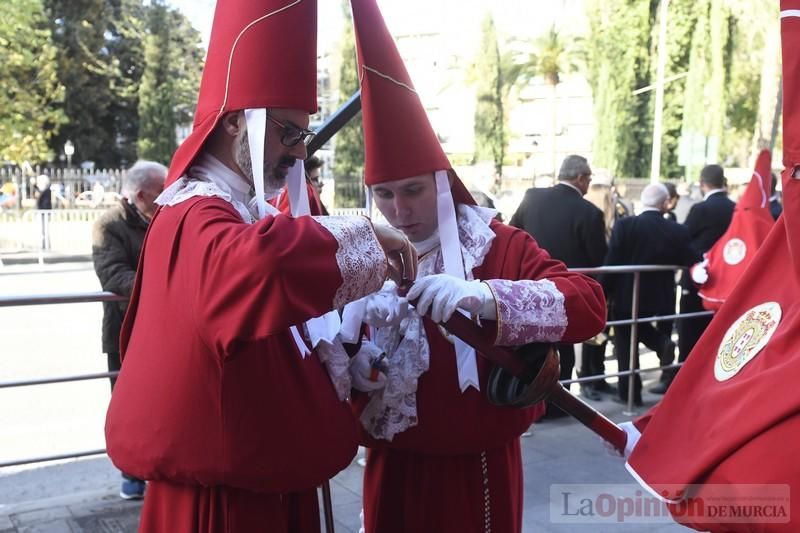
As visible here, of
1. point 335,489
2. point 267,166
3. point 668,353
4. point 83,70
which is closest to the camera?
point 267,166

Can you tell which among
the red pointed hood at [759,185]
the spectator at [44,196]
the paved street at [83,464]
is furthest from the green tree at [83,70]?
the red pointed hood at [759,185]

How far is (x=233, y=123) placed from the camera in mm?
1695

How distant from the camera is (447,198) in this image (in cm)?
217

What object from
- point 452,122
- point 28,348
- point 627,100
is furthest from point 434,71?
point 28,348

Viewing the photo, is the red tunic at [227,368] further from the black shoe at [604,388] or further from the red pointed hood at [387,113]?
the black shoe at [604,388]

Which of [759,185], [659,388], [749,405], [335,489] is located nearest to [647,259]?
[659,388]

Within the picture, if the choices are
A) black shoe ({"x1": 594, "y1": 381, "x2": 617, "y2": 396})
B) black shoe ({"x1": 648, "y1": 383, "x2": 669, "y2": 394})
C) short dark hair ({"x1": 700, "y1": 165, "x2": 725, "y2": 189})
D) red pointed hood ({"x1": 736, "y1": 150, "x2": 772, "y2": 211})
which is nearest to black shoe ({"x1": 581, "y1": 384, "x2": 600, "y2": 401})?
black shoe ({"x1": 594, "y1": 381, "x2": 617, "y2": 396})

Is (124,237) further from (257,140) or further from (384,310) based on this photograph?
(257,140)

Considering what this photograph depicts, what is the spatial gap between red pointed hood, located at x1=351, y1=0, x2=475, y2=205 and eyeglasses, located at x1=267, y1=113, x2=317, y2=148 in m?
0.32

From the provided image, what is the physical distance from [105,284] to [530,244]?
2433mm

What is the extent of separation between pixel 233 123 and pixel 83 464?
12.3 ft

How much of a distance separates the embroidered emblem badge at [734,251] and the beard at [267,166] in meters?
4.03

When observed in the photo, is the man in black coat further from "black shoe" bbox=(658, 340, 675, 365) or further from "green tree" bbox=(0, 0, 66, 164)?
"green tree" bbox=(0, 0, 66, 164)

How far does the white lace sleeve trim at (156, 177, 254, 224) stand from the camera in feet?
5.36
